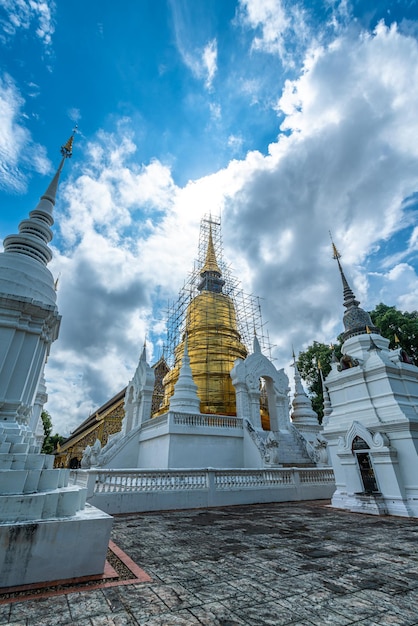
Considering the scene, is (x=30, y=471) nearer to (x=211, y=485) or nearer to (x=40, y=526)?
(x=40, y=526)

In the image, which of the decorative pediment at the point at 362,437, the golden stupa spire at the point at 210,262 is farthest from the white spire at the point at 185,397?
the golden stupa spire at the point at 210,262

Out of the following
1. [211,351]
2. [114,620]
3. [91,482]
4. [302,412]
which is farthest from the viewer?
[211,351]

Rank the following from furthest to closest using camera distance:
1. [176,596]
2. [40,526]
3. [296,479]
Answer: [296,479]
[40,526]
[176,596]

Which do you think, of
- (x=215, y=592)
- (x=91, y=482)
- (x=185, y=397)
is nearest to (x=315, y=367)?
(x=185, y=397)

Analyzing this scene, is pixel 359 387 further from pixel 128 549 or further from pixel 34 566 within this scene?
pixel 34 566

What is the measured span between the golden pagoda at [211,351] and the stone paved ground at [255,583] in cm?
1363

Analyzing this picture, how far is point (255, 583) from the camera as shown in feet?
10.8

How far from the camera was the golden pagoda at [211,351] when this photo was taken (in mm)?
19797

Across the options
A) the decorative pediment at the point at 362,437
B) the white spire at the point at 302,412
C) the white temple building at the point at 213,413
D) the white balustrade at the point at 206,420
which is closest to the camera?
the decorative pediment at the point at 362,437

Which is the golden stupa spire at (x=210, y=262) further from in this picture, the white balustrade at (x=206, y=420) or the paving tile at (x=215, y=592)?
the paving tile at (x=215, y=592)

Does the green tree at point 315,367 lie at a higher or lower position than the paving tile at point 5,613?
higher

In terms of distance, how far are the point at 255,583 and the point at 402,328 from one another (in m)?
25.1

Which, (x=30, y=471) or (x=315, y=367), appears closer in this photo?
(x=30, y=471)

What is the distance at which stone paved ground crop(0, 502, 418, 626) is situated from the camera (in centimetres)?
259
